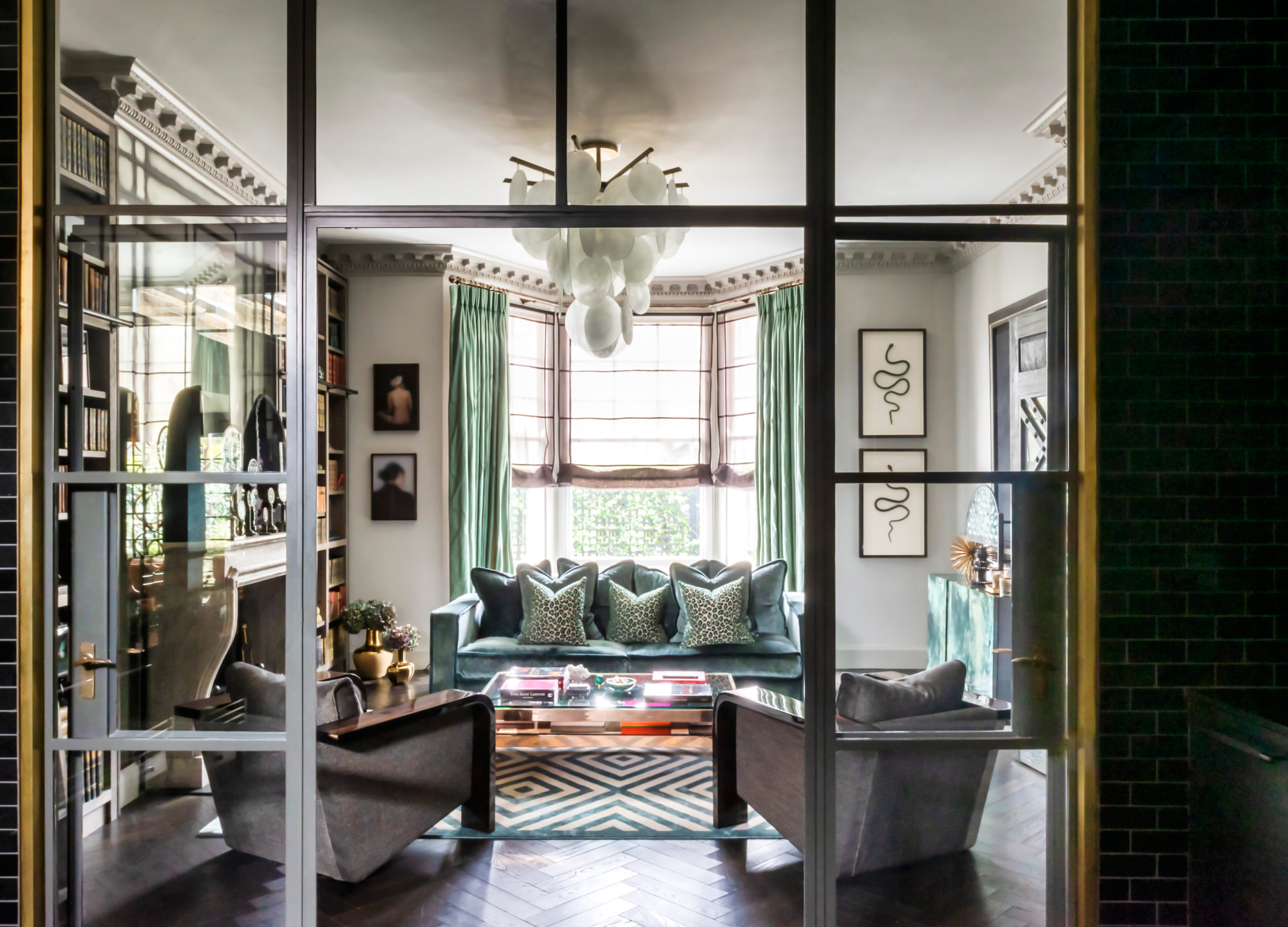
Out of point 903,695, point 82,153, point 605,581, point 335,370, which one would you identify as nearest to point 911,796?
point 903,695

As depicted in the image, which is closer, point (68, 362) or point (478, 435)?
point (68, 362)

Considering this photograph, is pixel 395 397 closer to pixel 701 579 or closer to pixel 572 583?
pixel 572 583

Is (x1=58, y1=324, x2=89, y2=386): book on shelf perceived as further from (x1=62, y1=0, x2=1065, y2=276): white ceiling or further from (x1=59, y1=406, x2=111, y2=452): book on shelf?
(x1=62, y1=0, x2=1065, y2=276): white ceiling

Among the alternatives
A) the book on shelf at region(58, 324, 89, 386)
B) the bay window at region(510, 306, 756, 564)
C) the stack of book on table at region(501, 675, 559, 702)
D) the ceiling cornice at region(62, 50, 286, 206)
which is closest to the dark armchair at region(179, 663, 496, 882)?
the stack of book on table at region(501, 675, 559, 702)

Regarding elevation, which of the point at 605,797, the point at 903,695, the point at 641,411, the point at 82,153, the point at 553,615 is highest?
the point at 82,153

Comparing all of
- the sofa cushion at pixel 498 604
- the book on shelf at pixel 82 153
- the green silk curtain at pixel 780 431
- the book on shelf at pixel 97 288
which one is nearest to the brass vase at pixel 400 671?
the sofa cushion at pixel 498 604

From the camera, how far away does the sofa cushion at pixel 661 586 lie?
4754 mm

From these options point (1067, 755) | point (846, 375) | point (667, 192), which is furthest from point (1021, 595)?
point (667, 192)

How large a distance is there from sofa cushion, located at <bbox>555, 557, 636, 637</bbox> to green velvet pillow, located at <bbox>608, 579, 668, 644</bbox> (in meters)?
0.09

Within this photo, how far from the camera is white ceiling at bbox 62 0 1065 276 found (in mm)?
1882

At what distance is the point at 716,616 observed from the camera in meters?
4.45

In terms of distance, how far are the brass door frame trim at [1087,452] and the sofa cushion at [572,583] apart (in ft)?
10.1

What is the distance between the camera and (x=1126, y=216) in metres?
1.88

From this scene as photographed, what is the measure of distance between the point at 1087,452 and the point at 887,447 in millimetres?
468
